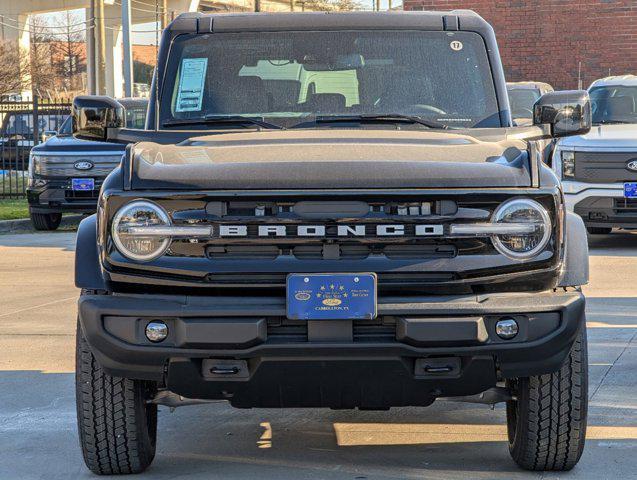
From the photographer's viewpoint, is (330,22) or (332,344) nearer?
(332,344)

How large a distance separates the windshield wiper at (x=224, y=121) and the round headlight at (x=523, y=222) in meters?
1.56

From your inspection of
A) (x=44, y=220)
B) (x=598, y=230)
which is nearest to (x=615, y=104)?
(x=598, y=230)

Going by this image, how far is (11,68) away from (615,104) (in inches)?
1210

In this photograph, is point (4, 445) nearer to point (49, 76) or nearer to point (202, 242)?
point (202, 242)

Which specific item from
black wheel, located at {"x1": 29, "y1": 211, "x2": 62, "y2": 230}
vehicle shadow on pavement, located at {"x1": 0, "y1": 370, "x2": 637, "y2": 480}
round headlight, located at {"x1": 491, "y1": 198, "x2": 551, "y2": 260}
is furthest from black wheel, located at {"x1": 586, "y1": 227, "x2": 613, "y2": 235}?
round headlight, located at {"x1": 491, "y1": 198, "x2": 551, "y2": 260}

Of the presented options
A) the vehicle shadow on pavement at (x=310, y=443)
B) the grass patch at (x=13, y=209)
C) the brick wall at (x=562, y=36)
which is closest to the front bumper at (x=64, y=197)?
the grass patch at (x=13, y=209)

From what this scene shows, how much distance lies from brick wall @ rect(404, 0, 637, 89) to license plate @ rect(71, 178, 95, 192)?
14022 millimetres

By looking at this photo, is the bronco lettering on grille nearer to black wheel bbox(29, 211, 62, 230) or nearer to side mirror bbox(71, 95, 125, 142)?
side mirror bbox(71, 95, 125, 142)

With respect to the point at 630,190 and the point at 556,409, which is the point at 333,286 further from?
the point at 630,190

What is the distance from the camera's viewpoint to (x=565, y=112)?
5.73 metres

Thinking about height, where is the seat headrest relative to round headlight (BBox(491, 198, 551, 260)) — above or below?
above

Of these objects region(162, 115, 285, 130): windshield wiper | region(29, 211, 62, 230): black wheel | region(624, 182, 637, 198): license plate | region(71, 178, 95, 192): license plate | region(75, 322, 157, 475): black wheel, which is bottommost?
region(29, 211, 62, 230): black wheel

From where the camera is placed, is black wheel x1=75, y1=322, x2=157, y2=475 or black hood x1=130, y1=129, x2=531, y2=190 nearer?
black hood x1=130, y1=129, x2=531, y2=190

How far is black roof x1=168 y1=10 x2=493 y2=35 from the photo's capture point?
6.21 meters
